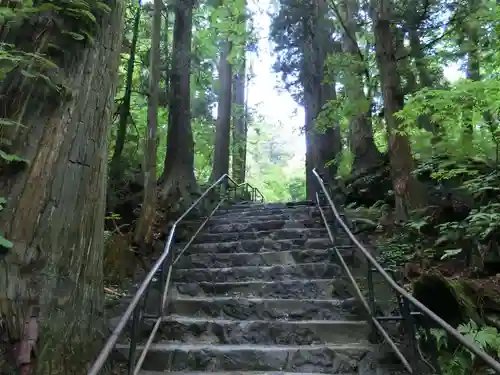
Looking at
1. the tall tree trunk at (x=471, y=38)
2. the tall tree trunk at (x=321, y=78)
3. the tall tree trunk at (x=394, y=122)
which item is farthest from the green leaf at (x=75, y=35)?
the tall tree trunk at (x=321, y=78)

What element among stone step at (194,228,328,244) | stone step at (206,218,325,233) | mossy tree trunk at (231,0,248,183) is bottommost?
stone step at (194,228,328,244)

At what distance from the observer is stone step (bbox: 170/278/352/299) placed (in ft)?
17.0

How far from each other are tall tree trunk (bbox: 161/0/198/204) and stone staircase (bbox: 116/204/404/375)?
205 cm

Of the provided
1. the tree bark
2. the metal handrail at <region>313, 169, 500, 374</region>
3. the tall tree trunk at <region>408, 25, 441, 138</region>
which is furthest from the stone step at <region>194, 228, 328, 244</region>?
the tree bark

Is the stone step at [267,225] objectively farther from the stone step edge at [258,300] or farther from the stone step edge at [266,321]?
the stone step edge at [266,321]

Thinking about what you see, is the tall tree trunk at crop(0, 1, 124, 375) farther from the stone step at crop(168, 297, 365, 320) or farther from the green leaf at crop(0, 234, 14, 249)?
the stone step at crop(168, 297, 365, 320)

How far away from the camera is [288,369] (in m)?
3.94

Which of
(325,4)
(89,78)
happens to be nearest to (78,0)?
(89,78)

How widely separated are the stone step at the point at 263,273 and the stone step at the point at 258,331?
3.82ft

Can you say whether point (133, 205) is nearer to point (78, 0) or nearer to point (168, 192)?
point (168, 192)

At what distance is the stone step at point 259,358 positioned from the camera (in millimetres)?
3922

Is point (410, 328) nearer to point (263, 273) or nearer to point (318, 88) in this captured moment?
point (263, 273)

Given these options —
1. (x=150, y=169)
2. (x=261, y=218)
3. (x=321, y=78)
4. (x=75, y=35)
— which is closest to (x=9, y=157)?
(x=75, y=35)

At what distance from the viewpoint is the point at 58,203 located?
10.4ft
